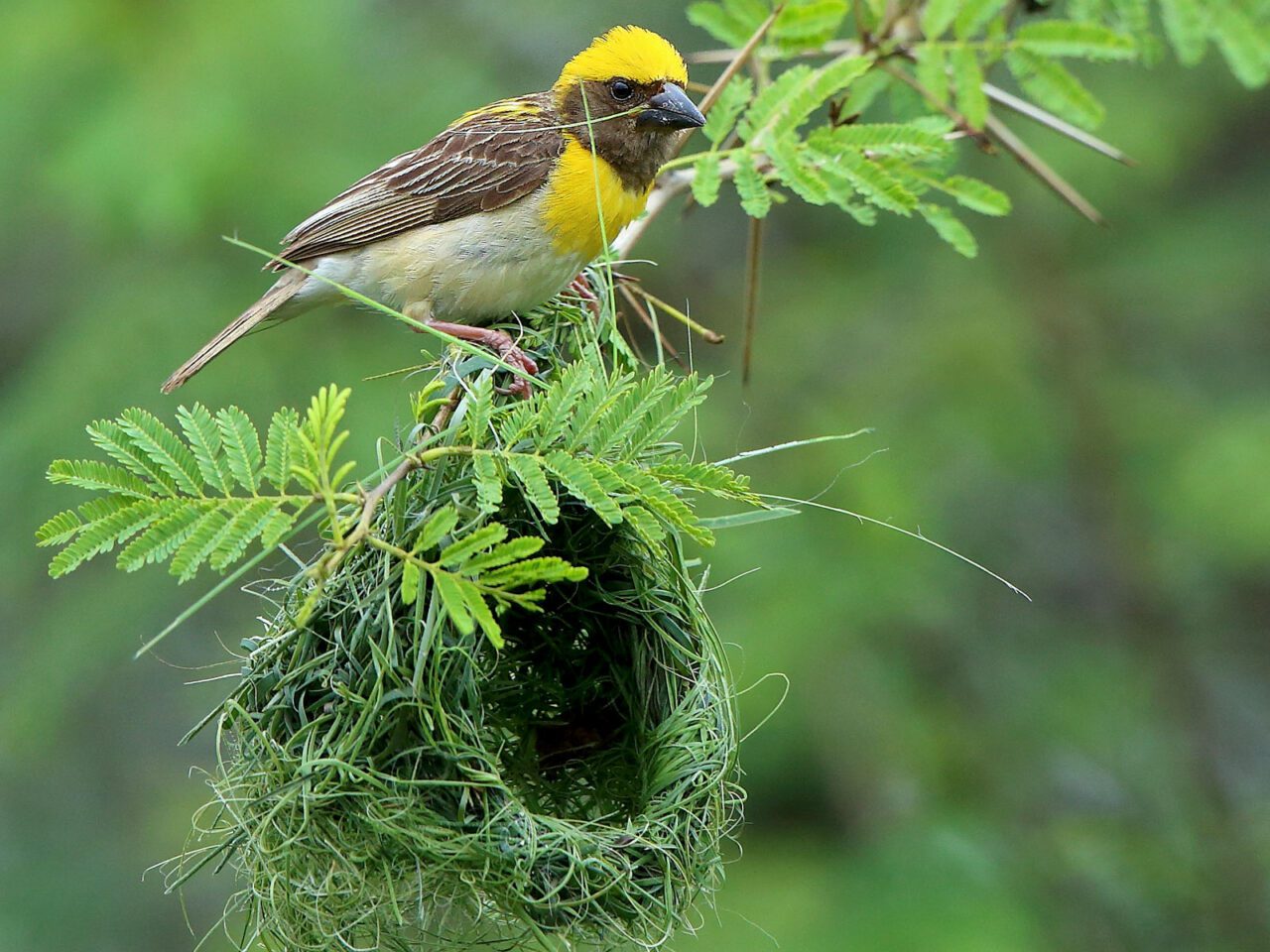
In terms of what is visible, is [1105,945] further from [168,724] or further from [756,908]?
[168,724]

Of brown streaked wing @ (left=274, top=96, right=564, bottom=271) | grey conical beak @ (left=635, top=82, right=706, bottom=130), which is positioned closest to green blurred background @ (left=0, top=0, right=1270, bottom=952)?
brown streaked wing @ (left=274, top=96, right=564, bottom=271)

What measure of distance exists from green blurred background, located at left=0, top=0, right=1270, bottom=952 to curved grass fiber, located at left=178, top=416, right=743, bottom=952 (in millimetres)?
3484

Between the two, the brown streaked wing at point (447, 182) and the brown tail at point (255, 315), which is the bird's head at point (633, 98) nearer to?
the brown streaked wing at point (447, 182)

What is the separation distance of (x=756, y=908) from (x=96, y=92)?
5.06 meters

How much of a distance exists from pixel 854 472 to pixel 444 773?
4732 mm

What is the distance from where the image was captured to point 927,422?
8398 mm

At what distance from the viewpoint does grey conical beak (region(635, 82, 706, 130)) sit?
4031 millimetres

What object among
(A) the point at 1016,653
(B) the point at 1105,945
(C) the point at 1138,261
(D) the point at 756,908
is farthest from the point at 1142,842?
(C) the point at 1138,261

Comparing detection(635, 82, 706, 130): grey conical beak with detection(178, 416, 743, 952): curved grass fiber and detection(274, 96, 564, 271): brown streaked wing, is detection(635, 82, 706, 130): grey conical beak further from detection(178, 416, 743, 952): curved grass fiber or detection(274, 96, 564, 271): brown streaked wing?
detection(178, 416, 743, 952): curved grass fiber

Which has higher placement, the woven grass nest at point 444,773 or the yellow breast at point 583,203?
the yellow breast at point 583,203

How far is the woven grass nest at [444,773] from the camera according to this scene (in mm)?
2939

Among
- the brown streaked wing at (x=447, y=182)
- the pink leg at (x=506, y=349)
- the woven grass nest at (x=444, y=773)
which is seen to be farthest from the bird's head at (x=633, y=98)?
the woven grass nest at (x=444, y=773)

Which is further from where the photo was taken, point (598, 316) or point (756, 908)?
point (756, 908)

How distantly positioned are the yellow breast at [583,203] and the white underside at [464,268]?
4cm
